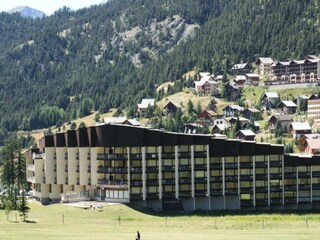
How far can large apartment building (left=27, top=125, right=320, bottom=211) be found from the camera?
118m

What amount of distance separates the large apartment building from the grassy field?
7.68m

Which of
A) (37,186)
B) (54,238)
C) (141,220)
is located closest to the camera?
(54,238)

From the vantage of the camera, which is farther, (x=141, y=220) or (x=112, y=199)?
(x=112, y=199)

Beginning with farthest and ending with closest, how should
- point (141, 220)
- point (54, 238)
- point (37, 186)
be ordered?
point (37, 186) → point (141, 220) → point (54, 238)

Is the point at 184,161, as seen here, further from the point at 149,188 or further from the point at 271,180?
the point at 271,180

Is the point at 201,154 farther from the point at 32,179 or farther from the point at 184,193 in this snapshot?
the point at 32,179

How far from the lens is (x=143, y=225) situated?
95.3 meters

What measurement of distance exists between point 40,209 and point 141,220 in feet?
63.4

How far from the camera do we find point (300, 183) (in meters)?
122

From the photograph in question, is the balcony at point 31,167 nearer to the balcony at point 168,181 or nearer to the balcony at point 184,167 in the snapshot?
the balcony at point 168,181

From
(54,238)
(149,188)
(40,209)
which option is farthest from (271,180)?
(54,238)

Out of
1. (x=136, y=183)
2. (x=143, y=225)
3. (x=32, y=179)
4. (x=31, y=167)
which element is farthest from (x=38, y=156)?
(x=143, y=225)

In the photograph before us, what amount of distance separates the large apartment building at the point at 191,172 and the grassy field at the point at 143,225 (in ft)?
25.2

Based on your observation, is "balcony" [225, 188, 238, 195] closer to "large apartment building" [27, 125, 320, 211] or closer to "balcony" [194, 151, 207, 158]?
"large apartment building" [27, 125, 320, 211]
